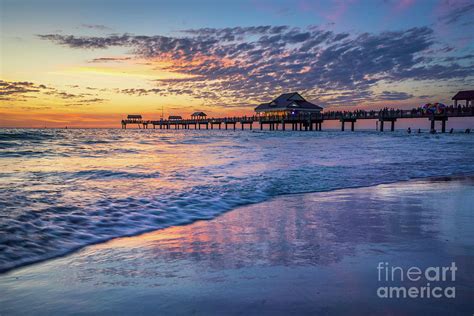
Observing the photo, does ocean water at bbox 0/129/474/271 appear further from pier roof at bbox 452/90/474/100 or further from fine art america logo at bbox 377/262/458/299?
pier roof at bbox 452/90/474/100

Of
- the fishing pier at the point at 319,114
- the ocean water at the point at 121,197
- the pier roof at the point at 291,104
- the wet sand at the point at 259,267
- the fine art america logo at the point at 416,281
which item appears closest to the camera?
the wet sand at the point at 259,267

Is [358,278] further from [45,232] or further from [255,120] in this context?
[255,120]

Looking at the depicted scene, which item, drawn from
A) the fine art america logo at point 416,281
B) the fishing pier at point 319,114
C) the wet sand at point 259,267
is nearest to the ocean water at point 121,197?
the wet sand at point 259,267

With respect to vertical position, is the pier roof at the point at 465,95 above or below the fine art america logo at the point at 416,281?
above

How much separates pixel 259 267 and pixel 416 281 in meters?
1.17

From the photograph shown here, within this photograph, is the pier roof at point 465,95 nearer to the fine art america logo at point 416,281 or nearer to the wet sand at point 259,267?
the wet sand at point 259,267

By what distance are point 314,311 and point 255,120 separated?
75.2m

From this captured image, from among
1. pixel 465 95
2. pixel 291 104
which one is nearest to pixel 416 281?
pixel 465 95

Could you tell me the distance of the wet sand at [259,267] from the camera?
216 cm

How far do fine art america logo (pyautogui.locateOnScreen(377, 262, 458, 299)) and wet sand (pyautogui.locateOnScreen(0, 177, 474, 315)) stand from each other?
0.05 m

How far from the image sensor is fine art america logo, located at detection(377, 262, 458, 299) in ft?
7.55

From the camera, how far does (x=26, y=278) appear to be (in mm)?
2781

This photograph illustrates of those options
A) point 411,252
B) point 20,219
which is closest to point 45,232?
point 20,219

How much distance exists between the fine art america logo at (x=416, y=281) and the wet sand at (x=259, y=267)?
5 cm
